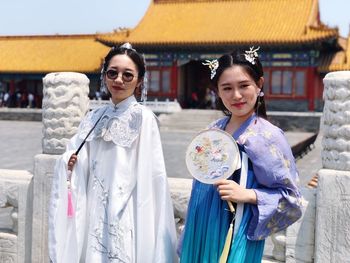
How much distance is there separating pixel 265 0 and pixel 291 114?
25.9 feet

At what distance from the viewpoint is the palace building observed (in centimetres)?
2205

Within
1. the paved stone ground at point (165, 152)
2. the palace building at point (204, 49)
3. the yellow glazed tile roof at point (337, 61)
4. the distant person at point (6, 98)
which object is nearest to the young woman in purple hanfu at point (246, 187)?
the paved stone ground at point (165, 152)

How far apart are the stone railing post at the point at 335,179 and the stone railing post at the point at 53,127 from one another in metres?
1.64

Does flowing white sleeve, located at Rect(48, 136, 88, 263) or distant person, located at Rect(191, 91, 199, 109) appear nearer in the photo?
flowing white sleeve, located at Rect(48, 136, 88, 263)

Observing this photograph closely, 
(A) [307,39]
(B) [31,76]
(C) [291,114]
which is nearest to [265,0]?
(A) [307,39]

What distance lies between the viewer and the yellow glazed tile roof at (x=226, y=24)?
72.5ft

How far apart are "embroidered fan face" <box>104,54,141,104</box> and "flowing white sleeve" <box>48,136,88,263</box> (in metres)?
0.37

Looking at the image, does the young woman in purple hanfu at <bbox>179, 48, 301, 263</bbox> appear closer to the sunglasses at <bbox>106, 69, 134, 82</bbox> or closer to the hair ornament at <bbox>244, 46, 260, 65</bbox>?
the hair ornament at <bbox>244, 46, 260, 65</bbox>

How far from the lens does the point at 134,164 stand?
2.44 m

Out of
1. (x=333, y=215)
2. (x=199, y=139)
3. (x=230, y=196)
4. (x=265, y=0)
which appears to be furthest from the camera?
(x=265, y=0)

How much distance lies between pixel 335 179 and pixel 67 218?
145cm

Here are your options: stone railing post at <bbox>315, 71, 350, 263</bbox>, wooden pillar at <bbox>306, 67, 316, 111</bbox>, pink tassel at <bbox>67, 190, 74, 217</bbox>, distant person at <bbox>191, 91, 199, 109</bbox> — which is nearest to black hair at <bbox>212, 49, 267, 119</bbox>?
stone railing post at <bbox>315, 71, 350, 263</bbox>

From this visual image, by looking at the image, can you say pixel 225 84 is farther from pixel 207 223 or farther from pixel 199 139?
pixel 207 223

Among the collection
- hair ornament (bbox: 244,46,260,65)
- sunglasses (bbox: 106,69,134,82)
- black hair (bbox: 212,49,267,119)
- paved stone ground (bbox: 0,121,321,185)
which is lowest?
paved stone ground (bbox: 0,121,321,185)
